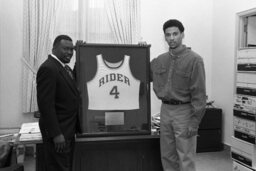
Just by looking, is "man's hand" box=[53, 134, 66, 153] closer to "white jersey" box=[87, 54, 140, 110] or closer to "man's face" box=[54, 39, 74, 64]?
"white jersey" box=[87, 54, 140, 110]

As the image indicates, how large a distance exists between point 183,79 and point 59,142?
3.37 feet

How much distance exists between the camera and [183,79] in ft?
7.18

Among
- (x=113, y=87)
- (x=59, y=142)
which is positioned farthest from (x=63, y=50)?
(x=59, y=142)

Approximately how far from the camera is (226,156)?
4152mm

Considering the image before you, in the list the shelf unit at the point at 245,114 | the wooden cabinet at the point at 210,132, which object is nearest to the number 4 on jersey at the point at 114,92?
the shelf unit at the point at 245,114

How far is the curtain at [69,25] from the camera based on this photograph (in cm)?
390

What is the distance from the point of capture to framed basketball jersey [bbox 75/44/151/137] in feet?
7.23

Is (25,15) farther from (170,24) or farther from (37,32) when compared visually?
(170,24)

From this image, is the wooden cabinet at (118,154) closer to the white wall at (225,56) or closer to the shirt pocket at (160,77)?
the shirt pocket at (160,77)

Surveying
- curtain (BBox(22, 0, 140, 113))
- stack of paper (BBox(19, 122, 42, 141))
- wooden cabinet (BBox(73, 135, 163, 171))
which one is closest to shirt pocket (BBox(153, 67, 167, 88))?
wooden cabinet (BBox(73, 135, 163, 171))

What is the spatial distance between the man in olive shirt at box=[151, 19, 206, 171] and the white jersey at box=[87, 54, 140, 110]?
0.24 meters

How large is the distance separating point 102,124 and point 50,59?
2.15 ft

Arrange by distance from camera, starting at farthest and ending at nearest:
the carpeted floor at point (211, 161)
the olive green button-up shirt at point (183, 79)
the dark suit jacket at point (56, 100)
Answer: the carpeted floor at point (211, 161)
the olive green button-up shirt at point (183, 79)
the dark suit jacket at point (56, 100)

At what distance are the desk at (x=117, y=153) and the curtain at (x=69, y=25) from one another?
2006 millimetres
